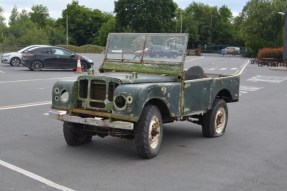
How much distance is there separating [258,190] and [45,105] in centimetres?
764

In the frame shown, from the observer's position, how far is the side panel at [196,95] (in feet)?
25.9

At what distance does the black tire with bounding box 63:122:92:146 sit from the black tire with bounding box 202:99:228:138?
2233 millimetres

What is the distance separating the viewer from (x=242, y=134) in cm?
943

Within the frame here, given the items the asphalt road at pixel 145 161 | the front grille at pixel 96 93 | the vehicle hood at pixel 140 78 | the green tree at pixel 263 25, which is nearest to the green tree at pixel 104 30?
the green tree at pixel 263 25

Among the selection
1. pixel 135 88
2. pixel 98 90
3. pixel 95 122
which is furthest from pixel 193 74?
pixel 95 122

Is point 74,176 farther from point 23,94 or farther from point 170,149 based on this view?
point 23,94

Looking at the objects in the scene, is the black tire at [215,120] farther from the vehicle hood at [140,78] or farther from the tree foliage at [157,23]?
the tree foliage at [157,23]

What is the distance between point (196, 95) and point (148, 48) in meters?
1.13

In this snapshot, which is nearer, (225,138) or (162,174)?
(162,174)

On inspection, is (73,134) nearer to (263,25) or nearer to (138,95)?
(138,95)

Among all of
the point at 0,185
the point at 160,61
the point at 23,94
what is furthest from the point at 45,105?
the point at 0,185

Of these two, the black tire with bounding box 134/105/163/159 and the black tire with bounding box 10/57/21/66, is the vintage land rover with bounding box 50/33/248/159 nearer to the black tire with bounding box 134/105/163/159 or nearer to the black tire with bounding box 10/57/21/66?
the black tire with bounding box 134/105/163/159

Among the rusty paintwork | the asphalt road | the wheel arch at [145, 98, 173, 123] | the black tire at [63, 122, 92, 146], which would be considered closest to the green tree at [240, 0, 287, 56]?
the asphalt road

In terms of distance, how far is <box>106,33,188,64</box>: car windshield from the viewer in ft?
27.0
